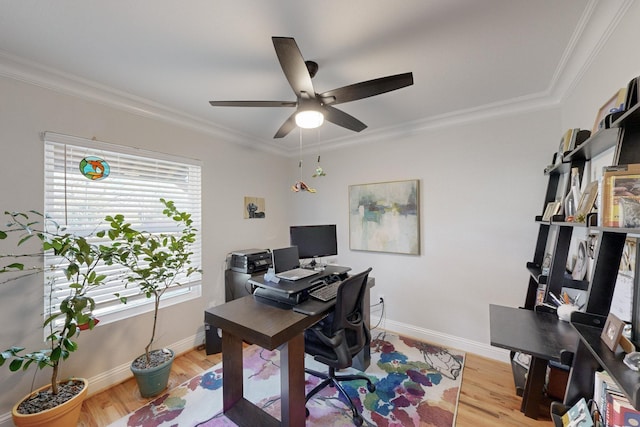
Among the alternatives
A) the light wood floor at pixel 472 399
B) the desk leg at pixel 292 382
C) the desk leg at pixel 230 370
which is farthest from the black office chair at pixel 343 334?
the light wood floor at pixel 472 399

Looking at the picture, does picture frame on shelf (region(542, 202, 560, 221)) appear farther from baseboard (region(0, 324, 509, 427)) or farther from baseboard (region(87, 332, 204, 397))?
baseboard (region(87, 332, 204, 397))

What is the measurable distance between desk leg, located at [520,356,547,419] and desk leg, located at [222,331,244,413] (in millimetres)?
1987

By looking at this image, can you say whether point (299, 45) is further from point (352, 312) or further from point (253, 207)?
point (253, 207)

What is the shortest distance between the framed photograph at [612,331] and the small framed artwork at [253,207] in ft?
10.2

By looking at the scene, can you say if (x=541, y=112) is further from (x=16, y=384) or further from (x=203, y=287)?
(x=16, y=384)

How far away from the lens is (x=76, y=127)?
1925 millimetres

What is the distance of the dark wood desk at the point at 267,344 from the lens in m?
1.35

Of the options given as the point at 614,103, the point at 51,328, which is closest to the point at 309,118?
the point at 614,103

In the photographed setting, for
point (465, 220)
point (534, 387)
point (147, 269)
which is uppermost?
point (465, 220)

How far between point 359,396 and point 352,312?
72 centimetres

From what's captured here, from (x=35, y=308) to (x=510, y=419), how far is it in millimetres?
3422

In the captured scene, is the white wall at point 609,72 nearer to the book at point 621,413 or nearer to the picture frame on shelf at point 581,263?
the picture frame on shelf at point 581,263

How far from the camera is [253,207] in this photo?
3322mm

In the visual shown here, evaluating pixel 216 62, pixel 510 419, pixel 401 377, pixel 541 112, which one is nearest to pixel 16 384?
pixel 216 62
